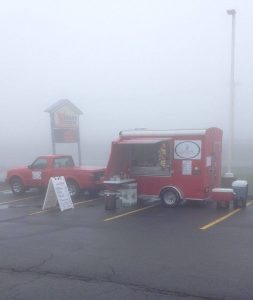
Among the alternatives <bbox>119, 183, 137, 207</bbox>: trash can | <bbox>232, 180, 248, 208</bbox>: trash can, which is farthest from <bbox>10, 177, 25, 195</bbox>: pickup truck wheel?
<bbox>232, 180, 248, 208</bbox>: trash can

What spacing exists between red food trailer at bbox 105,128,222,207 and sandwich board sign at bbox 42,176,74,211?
5.11 ft

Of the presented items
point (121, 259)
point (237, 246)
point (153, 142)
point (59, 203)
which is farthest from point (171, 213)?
point (121, 259)

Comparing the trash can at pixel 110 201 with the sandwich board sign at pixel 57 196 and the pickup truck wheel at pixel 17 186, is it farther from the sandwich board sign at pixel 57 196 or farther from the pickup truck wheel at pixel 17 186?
the pickup truck wheel at pixel 17 186

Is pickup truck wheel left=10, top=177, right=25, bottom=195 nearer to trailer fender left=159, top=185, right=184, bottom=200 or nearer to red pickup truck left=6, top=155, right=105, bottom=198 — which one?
red pickup truck left=6, top=155, right=105, bottom=198

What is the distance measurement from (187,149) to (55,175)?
21.4 ft

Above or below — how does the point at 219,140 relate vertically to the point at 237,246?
above

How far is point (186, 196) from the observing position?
52.0 feet

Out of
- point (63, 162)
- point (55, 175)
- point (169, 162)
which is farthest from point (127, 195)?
point (63, 162)

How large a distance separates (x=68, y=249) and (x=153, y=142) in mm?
6508

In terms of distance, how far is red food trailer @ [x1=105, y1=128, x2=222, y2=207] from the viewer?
15758 mm

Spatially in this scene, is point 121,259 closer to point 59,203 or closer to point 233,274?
point 233,274

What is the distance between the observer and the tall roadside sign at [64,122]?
23.9 meters


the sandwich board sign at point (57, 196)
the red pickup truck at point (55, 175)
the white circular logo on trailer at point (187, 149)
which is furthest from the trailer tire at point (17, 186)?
the white circular logo on trailer at point (187, 149)

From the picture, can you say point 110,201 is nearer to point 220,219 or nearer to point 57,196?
point 57,196
